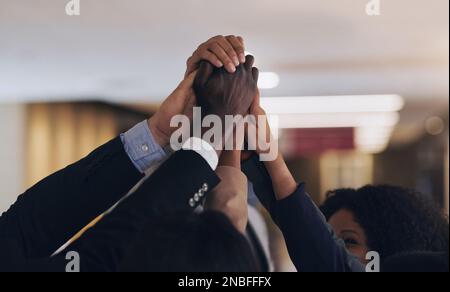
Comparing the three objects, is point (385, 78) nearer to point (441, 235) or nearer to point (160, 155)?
point (441, 235)

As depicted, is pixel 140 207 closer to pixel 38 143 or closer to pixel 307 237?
pixel 307 237

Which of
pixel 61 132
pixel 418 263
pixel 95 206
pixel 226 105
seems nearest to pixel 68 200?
pixel 95 206

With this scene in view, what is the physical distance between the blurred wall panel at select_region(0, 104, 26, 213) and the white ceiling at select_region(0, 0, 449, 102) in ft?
0.78

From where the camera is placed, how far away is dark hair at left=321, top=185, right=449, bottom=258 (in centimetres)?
93

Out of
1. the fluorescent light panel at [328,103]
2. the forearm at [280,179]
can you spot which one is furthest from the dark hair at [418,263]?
the fluorescent light panel at [328,103]

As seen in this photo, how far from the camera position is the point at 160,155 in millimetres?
641

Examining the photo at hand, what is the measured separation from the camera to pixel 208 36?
2902 mm

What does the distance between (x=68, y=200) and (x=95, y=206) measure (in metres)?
0.03

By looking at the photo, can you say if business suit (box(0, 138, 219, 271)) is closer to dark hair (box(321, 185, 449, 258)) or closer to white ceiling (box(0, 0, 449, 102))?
dark hair (box(321, 185, 449, 258))

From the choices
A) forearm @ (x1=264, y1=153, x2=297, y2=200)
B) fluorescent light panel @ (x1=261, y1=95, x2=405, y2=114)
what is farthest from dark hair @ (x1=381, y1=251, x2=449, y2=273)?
fluorescent light panel @ (x1=261, y1=95, x2=405, y2=114)

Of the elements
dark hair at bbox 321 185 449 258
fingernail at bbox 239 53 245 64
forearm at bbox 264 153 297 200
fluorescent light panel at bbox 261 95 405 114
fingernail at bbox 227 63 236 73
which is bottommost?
dark hair at bbox 321 185 449 258

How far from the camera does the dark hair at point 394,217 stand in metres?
0.93

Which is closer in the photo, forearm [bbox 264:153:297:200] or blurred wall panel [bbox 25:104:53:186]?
forearm [bbox 264:153:297:200]
